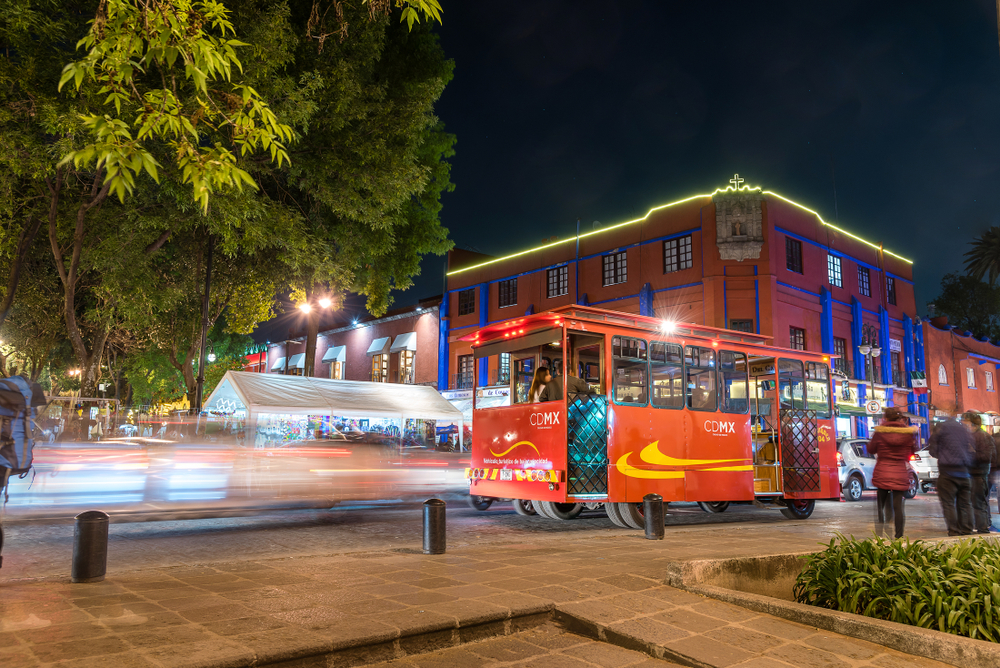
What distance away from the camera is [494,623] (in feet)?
16.1

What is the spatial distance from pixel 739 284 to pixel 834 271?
6.80 metres

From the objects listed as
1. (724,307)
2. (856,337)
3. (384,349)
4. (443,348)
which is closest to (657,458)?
(724,307)

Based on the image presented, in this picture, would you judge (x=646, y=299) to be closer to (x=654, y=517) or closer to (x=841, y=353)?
(x=841, y=353)

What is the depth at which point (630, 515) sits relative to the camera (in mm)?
10570

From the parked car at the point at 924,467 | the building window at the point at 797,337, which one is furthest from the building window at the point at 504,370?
the building window at the point at 797,337

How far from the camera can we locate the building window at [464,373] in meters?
34.3

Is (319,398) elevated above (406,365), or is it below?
below

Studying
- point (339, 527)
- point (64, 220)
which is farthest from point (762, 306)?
point (64, 220)

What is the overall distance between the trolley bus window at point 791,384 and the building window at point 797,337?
14.9 m

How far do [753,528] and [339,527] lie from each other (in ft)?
22.2

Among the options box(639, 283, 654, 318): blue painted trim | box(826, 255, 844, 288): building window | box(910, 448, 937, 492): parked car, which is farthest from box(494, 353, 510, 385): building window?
box(826, 255, 844, 288): building window

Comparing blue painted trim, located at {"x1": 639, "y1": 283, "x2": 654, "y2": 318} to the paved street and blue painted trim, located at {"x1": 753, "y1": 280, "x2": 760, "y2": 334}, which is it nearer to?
blue painted trim, located at {"x1": 753, "y1": 280, "x2": 760, "y2": 334}

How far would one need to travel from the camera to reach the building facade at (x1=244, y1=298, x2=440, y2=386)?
36875 millimetres

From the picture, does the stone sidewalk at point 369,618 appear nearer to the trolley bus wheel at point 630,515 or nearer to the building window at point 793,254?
the trolley bus wheel at point 630,515
